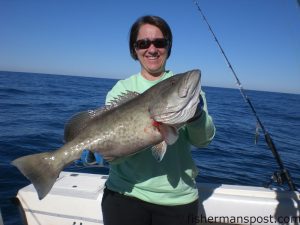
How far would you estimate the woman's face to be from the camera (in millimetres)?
2975

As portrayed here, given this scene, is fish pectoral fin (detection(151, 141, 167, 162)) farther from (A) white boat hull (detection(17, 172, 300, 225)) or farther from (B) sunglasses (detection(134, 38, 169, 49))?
(A) white boat hull (detection(17, 172, 300, 225))

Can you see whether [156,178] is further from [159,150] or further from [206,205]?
[206,205]

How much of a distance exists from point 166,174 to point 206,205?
1.58 metres

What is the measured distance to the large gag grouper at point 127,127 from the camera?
2.54 meters

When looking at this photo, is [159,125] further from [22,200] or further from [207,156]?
[207,156]

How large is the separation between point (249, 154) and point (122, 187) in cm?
1086

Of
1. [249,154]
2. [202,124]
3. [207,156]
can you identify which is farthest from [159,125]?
[249,154]

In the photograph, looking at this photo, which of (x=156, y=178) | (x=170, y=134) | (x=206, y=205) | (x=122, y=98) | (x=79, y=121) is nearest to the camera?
(x=170, y=134)

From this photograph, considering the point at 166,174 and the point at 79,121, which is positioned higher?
the point at 79,121

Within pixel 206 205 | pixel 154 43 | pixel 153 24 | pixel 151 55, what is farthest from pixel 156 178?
pixel 206 205

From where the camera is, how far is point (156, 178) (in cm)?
274

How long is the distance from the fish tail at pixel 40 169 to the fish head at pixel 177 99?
102cm

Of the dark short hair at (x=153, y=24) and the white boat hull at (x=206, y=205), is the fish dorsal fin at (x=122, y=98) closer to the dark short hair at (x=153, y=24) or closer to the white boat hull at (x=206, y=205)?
the dark short hair at (x=153, y=24)

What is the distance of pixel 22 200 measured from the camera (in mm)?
4395
